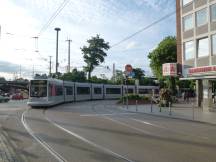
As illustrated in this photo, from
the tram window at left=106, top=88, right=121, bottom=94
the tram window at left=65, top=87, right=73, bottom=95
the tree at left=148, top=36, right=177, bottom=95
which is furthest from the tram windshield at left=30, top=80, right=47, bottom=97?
the tree at left=148, top=36, right=177, bottom=95

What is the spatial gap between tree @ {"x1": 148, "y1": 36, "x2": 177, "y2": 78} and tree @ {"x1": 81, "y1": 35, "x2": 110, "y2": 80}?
882 inches

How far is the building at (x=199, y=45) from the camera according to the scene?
113ft

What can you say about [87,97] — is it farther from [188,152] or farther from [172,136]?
[188,152]

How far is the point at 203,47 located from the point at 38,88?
16.3 metres

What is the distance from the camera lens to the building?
34312 mm

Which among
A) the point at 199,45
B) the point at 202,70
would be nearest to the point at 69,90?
the point at 199,45

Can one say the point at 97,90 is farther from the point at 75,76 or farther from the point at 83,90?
the point at 75,76

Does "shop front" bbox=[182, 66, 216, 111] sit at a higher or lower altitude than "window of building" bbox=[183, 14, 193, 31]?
lower

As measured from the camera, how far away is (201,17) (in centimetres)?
3625

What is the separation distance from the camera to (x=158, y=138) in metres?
15.1

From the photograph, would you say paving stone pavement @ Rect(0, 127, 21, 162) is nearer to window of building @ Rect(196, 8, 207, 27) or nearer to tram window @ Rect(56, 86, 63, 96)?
window of building @ Rect(196, 8, 207, 27)

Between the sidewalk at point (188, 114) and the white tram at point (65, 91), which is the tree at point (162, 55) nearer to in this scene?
the white tram at point (65, 91)

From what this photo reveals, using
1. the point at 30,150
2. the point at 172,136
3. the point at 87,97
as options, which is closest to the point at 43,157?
the point at 30,150

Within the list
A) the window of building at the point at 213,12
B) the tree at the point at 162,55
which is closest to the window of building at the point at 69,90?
the tree at the point at 162,55
